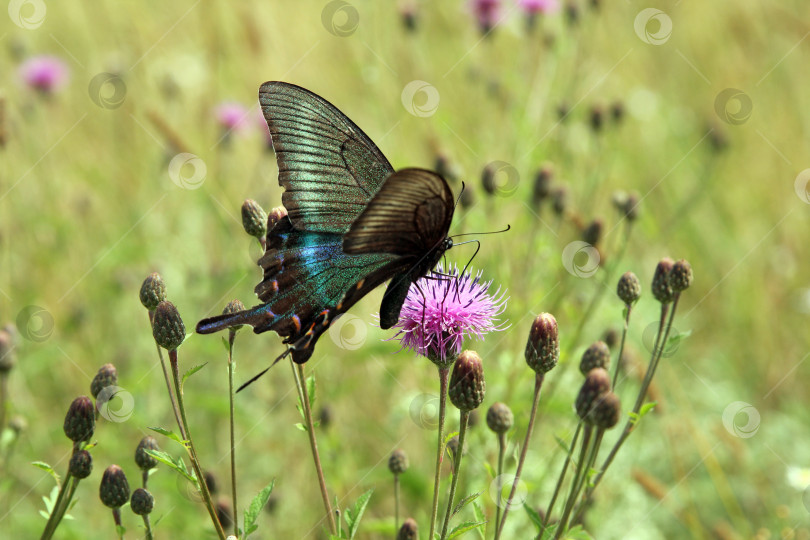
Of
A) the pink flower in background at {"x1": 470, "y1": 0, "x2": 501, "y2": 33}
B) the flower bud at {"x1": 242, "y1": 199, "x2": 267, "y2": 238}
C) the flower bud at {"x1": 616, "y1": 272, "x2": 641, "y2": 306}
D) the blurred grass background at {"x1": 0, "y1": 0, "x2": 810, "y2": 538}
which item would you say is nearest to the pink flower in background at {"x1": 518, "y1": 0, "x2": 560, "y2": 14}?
the blurred grass background at {"x1": 0, "y1": 0, "x2": 810, "y2": 538}

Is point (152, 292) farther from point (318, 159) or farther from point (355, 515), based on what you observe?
point (355, 515)

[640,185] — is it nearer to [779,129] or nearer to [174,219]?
[779,129]

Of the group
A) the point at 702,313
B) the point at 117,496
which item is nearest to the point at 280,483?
the point at 117,496

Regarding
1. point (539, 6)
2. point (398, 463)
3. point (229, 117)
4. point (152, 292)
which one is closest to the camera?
point (152, 292)

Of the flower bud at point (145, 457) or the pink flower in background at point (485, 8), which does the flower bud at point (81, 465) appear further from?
the pink flower in background at point (485, 8)

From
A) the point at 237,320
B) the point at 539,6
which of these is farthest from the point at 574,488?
the point at 539,6

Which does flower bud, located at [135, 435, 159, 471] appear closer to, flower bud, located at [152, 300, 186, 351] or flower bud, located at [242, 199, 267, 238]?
flower bud, located at [152, 300, 186, 351]
